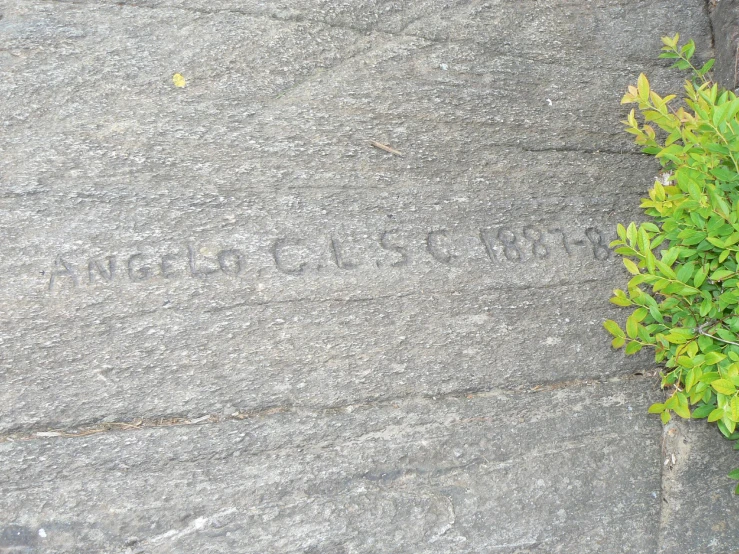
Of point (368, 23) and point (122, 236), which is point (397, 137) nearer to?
point (368, 23)

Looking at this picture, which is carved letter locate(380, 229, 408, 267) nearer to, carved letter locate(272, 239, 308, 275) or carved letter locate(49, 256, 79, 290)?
carved letter locate(272, 239, 308, 275)

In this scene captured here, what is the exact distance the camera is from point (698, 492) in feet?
6.34

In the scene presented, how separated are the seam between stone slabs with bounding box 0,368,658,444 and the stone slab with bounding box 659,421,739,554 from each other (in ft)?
0.79

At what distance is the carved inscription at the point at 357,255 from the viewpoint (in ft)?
5.79

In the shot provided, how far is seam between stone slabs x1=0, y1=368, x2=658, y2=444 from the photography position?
5.45ft

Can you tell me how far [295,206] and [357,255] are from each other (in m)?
0.23

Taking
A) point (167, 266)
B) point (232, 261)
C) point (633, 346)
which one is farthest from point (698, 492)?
point (167, 266)

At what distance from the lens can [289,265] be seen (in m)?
1.87

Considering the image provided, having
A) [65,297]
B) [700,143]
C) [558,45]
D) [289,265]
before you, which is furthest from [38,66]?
[700,143]

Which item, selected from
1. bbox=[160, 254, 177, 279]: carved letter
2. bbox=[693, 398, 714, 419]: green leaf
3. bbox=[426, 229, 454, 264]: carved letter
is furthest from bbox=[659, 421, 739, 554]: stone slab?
bbox=[160, 254, 177, 279]: carved letter

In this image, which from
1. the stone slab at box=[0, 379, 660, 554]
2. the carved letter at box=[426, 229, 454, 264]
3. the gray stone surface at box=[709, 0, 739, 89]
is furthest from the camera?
the gray stone surface at box=[709, 0, 739, 89]

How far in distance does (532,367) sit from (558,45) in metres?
1.14

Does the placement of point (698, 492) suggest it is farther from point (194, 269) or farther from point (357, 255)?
point (194, 269)

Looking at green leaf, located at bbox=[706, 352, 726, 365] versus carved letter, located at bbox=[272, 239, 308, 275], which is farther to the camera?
carved letter, located at bbox=[272, 239, 308, 275]
